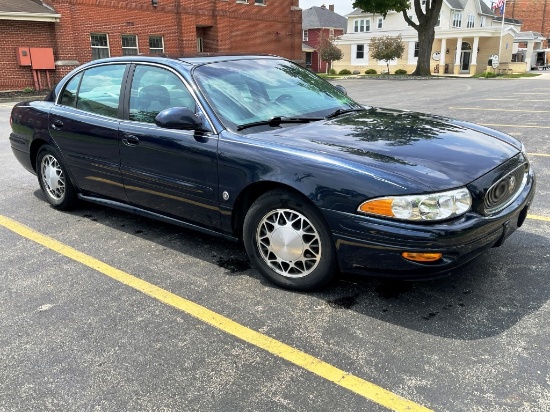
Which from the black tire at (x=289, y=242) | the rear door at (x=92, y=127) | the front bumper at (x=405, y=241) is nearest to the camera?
the front bumper at (x=405, y=241)

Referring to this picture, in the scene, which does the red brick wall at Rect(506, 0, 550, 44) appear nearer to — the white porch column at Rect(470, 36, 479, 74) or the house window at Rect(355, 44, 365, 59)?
the white porch column at Rect(470, 36, 479, 74)

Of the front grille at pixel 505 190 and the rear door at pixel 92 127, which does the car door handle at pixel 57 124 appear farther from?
the front grille at pixel 505 190

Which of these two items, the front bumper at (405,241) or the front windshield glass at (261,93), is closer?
the front bumper at (405,241)

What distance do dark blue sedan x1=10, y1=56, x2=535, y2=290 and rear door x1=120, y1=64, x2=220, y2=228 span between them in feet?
0.04

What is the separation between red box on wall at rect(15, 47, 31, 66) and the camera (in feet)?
70.7

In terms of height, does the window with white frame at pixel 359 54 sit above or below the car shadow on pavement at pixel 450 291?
above

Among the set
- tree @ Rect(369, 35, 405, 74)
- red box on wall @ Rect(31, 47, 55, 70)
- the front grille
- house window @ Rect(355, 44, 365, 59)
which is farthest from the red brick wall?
the front grille

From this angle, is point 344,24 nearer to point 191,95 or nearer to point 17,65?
point 17,65

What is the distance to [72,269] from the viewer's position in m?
3.97

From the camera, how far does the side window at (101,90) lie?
177 inches

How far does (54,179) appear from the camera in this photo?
17.5 feet

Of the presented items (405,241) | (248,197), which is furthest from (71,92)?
(405,241)

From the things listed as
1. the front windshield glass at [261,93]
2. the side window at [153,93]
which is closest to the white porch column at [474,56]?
the front windshield glass at [261,93]

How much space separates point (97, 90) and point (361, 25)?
51114 millimetres
